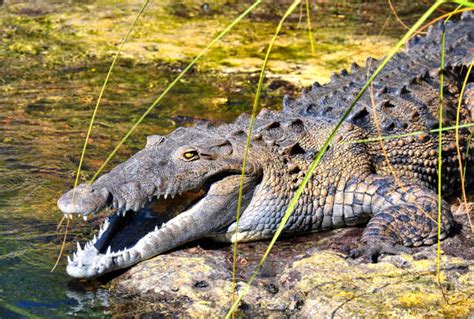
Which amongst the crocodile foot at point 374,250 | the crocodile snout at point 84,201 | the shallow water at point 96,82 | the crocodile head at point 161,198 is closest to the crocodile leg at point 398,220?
the crocodile foot at point 374,250

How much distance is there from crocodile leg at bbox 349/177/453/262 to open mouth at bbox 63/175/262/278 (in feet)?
2.75

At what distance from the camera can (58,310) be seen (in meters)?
4.16

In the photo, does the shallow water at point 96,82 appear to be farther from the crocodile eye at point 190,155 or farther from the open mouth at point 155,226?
the crocodile eye at point 190,155

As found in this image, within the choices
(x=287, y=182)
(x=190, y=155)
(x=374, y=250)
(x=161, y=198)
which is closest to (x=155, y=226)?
(x=161, y=198)

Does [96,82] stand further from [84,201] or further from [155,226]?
[84,201]

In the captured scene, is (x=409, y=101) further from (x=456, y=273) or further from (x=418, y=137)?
(x=456, y=273)

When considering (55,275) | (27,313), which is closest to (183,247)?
(55,275)

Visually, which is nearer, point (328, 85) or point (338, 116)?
point (338, 116)

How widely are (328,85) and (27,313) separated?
3350 millimetres

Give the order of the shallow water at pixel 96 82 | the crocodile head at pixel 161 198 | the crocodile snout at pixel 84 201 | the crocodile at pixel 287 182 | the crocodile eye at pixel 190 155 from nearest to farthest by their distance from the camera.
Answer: the crocodile snout at pixel 84 201 → the crocodile head at pixel 161 198 → the crocodile at pixel 287 182 → the shallow water at pixel 96 82 → the crocodile eye at pixel 190 155

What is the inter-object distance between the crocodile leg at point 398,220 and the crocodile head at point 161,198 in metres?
0.81

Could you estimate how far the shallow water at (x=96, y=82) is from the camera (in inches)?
188

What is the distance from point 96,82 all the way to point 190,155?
12.6ft

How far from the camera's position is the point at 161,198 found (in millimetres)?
4910
